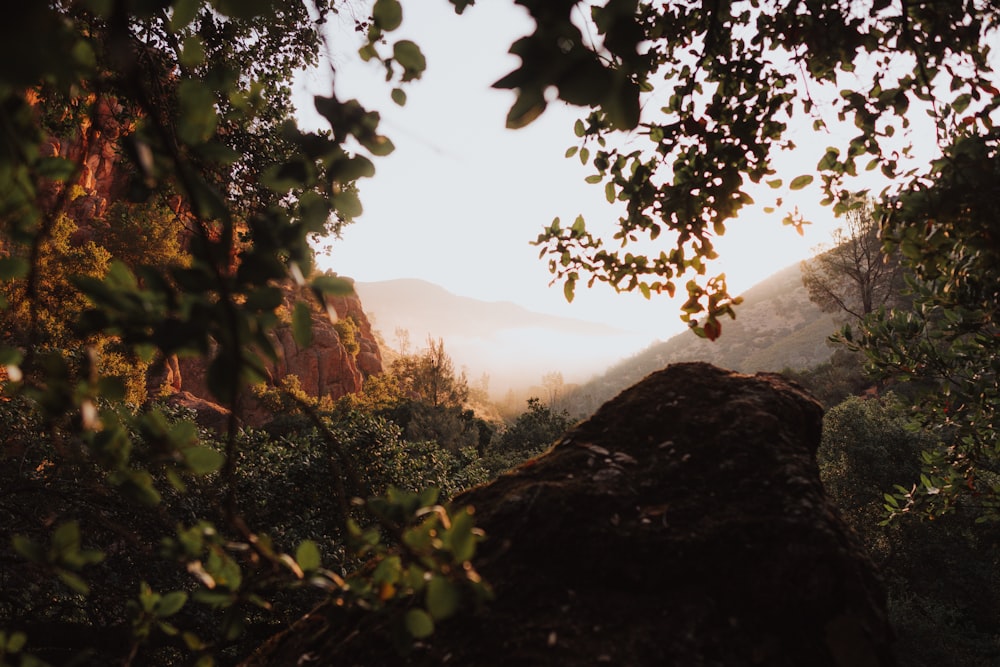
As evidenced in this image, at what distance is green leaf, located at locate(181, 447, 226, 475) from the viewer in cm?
104

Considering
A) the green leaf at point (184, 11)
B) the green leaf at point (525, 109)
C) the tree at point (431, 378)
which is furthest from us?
the tree at point (431, 378)

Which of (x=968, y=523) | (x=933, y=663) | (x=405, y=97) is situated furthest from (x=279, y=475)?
(x=968, y=523)

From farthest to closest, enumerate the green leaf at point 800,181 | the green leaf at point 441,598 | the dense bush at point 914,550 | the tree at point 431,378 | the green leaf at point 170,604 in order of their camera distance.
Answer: the tree at point 431,378, the dense bush at point 914,550, the green leaf at point 800,181, the green leaf at point 170,604, the green leaf at point 441,598

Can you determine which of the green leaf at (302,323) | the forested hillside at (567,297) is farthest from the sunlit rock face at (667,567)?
the green leaf at (302,323)

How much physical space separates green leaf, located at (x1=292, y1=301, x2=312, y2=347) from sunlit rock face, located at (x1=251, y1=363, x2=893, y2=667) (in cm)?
63

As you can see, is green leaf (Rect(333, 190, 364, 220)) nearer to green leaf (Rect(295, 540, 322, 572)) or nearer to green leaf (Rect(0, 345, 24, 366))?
green leaf (Rect(0, 345, 24, 366))

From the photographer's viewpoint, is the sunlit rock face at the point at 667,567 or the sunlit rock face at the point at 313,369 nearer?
the sunlit rock face at the point at 667,567

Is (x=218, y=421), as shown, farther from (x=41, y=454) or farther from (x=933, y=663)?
(x=933, y=663)

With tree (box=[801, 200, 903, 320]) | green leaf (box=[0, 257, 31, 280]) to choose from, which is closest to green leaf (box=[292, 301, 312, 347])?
green leaf (box=[0, 257, 31, 280])

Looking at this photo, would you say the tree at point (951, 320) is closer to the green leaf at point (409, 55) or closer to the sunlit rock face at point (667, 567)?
the sunlit rock face at point (667, 567)

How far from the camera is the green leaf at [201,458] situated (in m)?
1.04

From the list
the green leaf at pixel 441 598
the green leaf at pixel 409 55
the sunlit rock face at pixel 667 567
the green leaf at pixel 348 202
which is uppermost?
the green leaf at pixel 409 55

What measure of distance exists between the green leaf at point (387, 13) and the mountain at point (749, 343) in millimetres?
74260

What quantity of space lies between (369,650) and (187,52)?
1972mm
